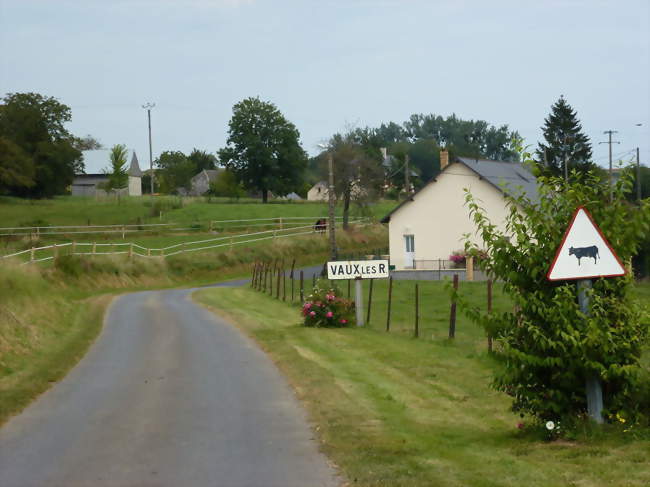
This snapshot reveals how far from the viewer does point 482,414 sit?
1105 centimetres

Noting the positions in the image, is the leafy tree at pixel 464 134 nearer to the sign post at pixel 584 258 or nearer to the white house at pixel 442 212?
the white house at pixel 442 212

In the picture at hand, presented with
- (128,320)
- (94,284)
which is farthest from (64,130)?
(128,320)

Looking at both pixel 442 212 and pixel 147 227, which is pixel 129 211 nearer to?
pixel 147 227

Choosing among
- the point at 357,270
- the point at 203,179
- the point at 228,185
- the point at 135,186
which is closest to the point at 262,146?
the point at 228,185

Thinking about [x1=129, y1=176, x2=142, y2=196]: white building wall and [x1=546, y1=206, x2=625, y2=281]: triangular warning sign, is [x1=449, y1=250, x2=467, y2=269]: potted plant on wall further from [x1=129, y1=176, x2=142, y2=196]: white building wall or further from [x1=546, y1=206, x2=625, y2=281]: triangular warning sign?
[x1=129, y1=176, x2=142, y2=196]: white building wall

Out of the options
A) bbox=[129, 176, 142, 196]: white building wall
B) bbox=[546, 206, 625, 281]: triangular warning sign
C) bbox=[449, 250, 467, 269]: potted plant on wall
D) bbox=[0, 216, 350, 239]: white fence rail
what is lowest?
bbox=[449, 250, 467, 269]: potted plant on wall

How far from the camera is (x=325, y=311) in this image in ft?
77.3

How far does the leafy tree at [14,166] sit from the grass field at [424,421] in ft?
183

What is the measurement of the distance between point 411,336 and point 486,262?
39.9ft

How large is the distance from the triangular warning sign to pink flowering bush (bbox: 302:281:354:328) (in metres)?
15.3

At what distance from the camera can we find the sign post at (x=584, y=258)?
8227mm

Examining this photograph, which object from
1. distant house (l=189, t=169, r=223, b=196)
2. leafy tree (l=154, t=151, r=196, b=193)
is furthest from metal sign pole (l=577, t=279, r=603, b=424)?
distant house (l=189, t=169, r=223, b=196)

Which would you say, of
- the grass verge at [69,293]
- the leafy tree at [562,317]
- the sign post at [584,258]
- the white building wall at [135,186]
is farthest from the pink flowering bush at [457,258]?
the white building wall at [135,186]

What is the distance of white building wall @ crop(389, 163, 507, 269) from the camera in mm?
51031
